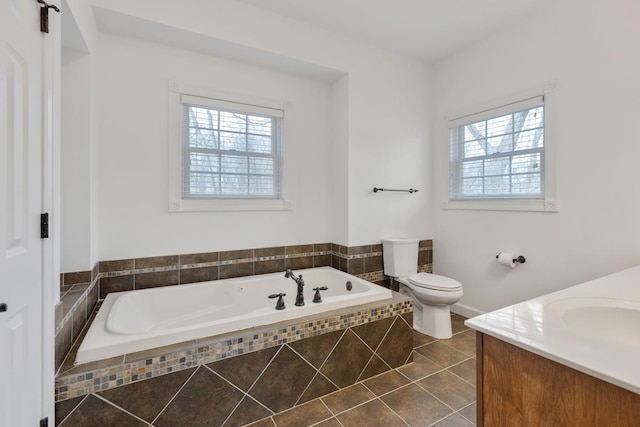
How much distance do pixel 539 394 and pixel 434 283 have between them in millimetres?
1707

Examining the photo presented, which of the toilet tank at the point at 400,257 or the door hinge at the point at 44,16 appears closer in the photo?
the door hinge at the point at 44,16

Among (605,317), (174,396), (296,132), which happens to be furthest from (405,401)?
(296,132)

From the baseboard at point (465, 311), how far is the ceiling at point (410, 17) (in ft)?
8.34

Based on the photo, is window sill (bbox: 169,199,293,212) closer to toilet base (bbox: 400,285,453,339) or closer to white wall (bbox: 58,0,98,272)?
white wall (bbox: 58,0,98,272)

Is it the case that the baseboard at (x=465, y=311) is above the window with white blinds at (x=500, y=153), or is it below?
below

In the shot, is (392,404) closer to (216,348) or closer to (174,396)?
(216,348)

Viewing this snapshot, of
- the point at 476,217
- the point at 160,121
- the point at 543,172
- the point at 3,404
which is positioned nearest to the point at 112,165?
the point at 160,121

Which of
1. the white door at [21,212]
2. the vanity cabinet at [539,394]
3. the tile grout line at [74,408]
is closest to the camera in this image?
the vanity cabinet at [539,394]

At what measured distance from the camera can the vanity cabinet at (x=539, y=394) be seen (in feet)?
2.33

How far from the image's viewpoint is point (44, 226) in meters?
1.17

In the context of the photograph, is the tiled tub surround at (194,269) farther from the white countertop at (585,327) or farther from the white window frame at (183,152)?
the white countertop at (585,327)

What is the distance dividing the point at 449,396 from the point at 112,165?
8.85 ft

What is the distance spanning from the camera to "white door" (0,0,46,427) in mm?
908

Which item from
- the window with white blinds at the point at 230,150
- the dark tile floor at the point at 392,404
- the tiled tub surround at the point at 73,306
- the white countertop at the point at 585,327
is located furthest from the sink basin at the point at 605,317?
the window with white blinds at the point at 230,150
